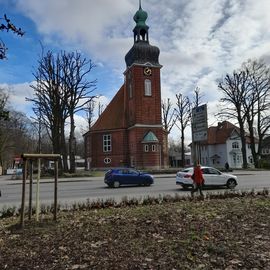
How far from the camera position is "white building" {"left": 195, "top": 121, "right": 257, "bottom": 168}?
289ft

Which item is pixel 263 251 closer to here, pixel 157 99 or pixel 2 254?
pixel 2 254

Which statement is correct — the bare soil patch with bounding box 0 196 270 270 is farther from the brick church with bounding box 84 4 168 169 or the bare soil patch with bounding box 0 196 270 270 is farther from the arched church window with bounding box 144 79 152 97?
the arched church window with bounding box 144 79 152 97

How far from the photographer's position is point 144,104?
6034 centimetres

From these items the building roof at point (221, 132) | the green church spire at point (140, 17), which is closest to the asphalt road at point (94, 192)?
the green church spire at point (140, 17)

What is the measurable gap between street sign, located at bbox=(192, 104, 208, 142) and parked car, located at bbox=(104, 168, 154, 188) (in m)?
13.2

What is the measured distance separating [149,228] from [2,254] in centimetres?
266

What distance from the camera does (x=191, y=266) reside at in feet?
17.4

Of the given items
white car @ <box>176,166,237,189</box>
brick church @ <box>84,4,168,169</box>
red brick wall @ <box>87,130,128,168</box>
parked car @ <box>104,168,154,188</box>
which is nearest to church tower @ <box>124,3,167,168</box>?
brick church @ <box>84,4,168,169</box>

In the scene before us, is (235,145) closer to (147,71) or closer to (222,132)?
(222,132)

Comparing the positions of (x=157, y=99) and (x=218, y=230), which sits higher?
(x=157, y=99)

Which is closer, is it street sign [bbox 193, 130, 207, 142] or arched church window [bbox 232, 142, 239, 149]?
street sign [bbox 193, 130, 207, 142]

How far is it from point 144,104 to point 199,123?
46.1 m

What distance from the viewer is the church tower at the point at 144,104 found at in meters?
59.0

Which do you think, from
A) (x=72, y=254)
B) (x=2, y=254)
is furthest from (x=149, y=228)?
(x=2, y=254)
